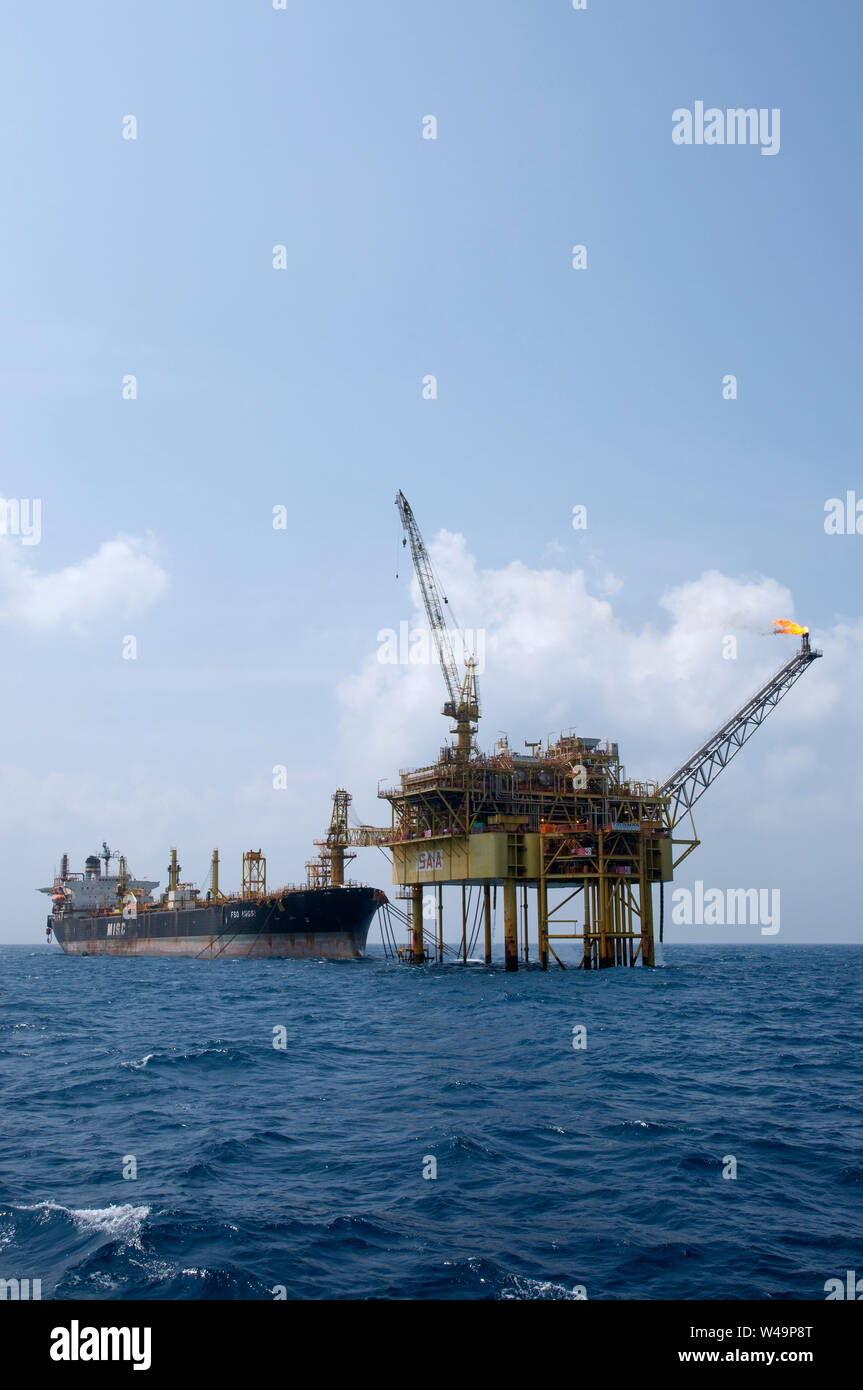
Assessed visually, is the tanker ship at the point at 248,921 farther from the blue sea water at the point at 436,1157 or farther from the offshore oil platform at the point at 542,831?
the blue sea water at the point at 436,1157

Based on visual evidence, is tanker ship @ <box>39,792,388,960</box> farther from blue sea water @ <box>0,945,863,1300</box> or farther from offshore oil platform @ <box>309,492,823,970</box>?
blue sea water @ <box>0,945,863,1300</box>

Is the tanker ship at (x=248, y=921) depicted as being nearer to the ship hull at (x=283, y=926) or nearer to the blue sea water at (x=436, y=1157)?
the ship hull at (x=283, y=926)

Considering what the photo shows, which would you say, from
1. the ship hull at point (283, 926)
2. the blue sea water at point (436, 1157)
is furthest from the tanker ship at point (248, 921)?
the blue sea water at point (436, 1157)

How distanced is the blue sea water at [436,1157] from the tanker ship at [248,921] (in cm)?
5644

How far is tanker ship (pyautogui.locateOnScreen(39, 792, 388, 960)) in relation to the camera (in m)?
96.9

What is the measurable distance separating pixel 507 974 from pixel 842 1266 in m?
53.8

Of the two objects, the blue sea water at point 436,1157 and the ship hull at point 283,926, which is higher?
Result: the blue sea water at point 436,1157

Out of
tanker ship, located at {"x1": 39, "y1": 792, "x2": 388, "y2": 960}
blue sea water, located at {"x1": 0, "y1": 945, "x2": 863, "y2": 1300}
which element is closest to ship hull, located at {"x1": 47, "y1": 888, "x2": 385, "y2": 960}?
tanker ship, located at {"x1": 39, "y1": 792, "x2": 388, "y2": 960}

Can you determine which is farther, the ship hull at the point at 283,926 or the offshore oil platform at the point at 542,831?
the ship hull at the point at 283,926

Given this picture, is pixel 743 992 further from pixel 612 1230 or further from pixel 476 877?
pixel 612 1230

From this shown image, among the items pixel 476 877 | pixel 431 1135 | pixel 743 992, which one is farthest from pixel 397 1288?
pixel 476 877

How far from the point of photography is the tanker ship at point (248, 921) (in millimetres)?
96938

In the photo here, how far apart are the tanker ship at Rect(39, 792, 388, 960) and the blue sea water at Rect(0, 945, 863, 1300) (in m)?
56.4
